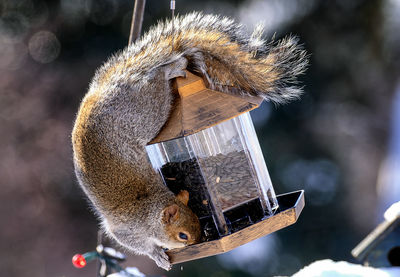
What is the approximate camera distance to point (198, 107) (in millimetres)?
1241

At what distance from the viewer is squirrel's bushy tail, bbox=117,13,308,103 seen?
4.48 feet

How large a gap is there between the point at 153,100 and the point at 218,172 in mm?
318

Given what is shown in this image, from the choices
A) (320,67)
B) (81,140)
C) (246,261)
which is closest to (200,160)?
(81,140)

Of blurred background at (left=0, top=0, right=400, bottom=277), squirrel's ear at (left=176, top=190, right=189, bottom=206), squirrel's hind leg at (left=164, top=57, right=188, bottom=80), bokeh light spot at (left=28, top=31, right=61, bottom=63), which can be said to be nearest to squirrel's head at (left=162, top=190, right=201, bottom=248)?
squirrel's ear at (left=176, top=190, right=189, bottom=206)

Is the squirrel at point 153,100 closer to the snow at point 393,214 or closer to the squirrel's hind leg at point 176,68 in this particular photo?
the squirrel's hind leg at point 176,68

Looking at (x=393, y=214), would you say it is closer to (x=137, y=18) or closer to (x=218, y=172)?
(x=218, y=172)

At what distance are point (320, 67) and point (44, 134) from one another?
8.95 feet

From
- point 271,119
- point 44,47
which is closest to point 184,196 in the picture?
point 271,119

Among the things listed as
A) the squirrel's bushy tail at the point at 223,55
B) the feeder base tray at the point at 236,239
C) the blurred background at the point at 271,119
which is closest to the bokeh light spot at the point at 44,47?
the blurred background at the point at 271,119

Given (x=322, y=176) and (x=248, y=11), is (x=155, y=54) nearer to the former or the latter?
(x=248, y=11)

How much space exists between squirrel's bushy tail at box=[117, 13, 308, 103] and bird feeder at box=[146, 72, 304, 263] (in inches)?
2.7

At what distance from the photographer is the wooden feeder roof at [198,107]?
121 centimetres

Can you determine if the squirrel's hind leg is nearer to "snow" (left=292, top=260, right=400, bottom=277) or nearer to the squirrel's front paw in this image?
the squirrel's front paw

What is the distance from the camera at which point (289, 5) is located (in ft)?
13.5
